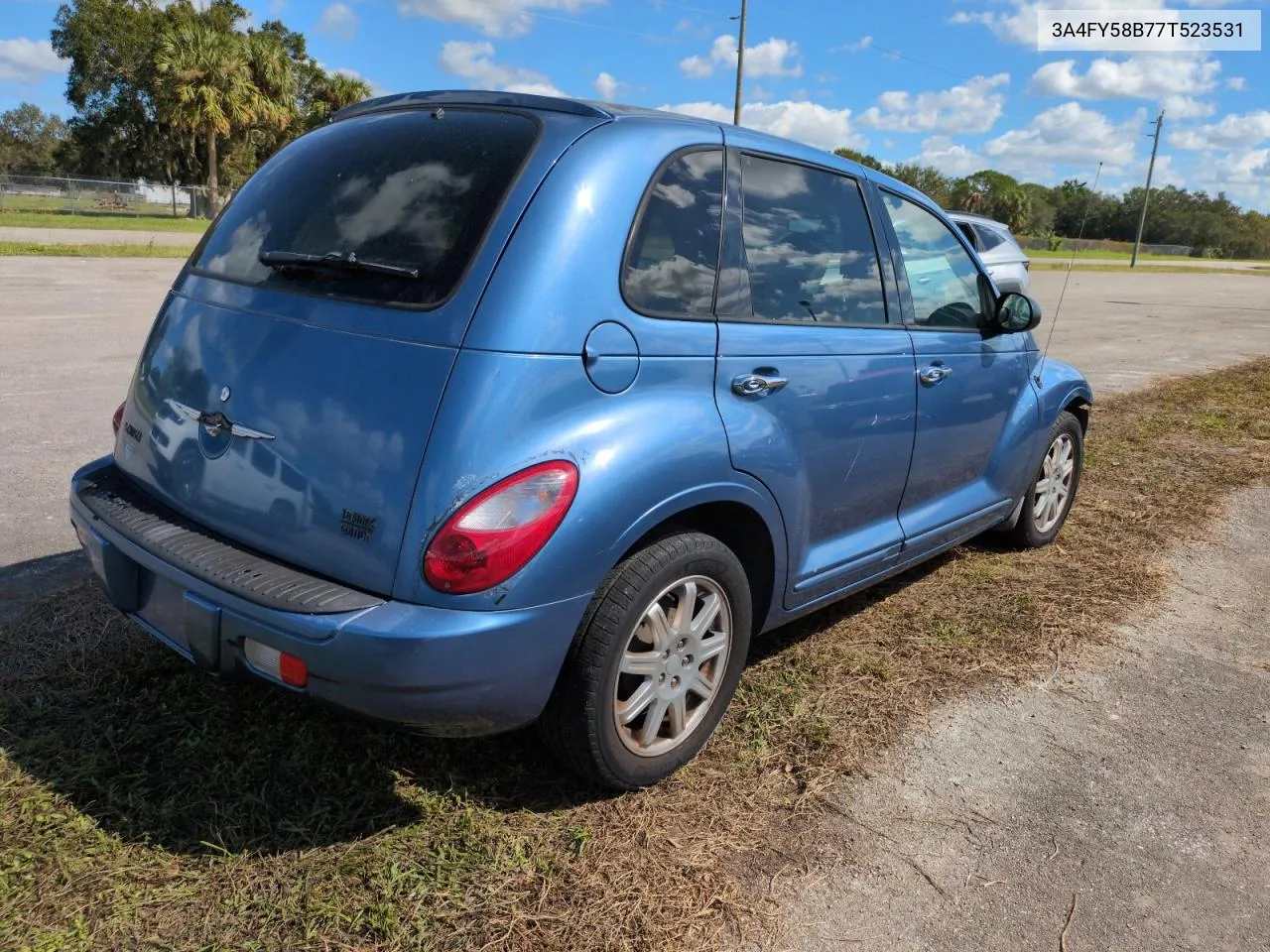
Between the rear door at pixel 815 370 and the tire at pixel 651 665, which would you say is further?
the rear door at pixel 815 370

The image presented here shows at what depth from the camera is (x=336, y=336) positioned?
2434mm

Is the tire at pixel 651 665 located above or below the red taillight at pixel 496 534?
below

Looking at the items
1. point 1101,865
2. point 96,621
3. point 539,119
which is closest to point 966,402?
point 1101,865

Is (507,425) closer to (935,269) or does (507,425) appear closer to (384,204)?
(384,204)

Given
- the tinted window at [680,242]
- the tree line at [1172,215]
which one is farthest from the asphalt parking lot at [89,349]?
the tree line at [1172,215]

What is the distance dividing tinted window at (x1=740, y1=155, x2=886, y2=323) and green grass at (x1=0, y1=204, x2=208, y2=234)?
30961 mm

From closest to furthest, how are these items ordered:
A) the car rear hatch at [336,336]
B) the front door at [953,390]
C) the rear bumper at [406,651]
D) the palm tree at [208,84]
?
1. the rear bumper at [406,651]
2. the car rear hatch at [336,336]
3. the front door at [953,390]
4. the palm tree at [208,84]

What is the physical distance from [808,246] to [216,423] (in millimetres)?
1878

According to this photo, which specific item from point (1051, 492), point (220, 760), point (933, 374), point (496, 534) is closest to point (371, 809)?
point (220, 760)

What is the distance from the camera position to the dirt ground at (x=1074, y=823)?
2381mm

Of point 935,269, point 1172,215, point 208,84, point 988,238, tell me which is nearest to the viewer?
point 935,269

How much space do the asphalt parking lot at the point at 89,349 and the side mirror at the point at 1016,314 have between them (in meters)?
4.09

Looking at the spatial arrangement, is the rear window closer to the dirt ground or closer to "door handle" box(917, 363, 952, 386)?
"door handle" box(917, 363, 952, 386)

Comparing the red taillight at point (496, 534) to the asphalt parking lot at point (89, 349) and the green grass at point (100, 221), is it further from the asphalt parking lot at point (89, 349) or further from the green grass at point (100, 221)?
the green grass at point (100, 221)
